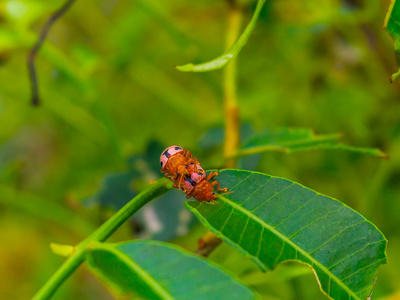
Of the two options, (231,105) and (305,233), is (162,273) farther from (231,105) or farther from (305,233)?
(231,105)

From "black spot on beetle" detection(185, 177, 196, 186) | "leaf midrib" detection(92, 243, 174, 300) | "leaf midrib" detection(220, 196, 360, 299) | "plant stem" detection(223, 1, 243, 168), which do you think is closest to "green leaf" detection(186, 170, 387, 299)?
"leaf midrib" detection(220, 196, 360, 299)

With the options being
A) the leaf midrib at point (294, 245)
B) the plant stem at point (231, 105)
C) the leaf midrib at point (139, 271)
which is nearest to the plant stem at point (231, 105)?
the plant stem at point (231, 105)

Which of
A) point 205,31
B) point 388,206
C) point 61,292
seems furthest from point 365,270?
point 205,31

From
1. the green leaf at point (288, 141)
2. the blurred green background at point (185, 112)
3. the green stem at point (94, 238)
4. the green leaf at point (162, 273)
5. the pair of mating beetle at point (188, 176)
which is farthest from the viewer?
the blurred green background at point (185, 112)

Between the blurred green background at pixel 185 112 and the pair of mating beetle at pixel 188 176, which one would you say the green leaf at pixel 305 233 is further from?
the blurred green background at pixel 185 112

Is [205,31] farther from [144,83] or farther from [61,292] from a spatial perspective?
[61,292]

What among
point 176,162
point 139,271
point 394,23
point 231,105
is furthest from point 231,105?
point 139,271

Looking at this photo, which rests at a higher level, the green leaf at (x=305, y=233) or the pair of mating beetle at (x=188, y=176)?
the pair of mating beetle at (x=188, y=176)
